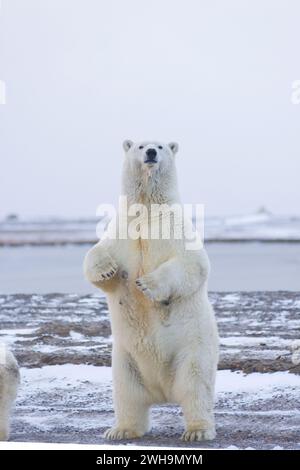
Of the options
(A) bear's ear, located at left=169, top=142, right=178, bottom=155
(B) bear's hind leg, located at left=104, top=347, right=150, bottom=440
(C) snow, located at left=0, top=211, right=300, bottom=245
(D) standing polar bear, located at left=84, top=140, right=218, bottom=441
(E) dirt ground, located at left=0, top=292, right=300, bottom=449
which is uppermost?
(A) bear's ear, located at left=169, top=142, right=178, bottom=155

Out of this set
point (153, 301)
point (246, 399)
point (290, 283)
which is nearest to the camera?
point (153, 301)

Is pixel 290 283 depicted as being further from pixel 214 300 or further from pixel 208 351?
pixel 208 351

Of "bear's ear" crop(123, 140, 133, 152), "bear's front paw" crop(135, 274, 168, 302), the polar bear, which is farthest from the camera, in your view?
"bear's ear" crop(123, 140, 133, 152)

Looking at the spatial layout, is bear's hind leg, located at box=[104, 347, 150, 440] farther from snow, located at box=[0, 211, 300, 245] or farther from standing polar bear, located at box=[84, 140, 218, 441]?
snow, located at box=[0, 211, 300, 245]

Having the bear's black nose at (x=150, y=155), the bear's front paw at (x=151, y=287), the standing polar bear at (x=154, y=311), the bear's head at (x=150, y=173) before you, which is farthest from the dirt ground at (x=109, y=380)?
the bear's black nose at (x=150, y=155)

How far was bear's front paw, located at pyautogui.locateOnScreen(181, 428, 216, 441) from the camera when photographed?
15.0ft

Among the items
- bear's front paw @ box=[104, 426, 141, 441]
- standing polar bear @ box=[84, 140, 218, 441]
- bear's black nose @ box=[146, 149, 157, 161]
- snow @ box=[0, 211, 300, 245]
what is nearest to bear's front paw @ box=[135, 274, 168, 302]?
standing polar bear @ box=[84, 140, 218, 441]

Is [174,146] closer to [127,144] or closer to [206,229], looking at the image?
[127,144]

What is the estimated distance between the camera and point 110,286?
478 centimetres

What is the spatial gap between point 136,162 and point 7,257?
51.4ft

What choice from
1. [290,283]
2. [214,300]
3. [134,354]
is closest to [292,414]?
[134,354]

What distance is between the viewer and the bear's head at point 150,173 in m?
4.79

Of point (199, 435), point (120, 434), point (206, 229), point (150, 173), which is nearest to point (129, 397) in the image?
point (120, 434)

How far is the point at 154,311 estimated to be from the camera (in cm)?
471
